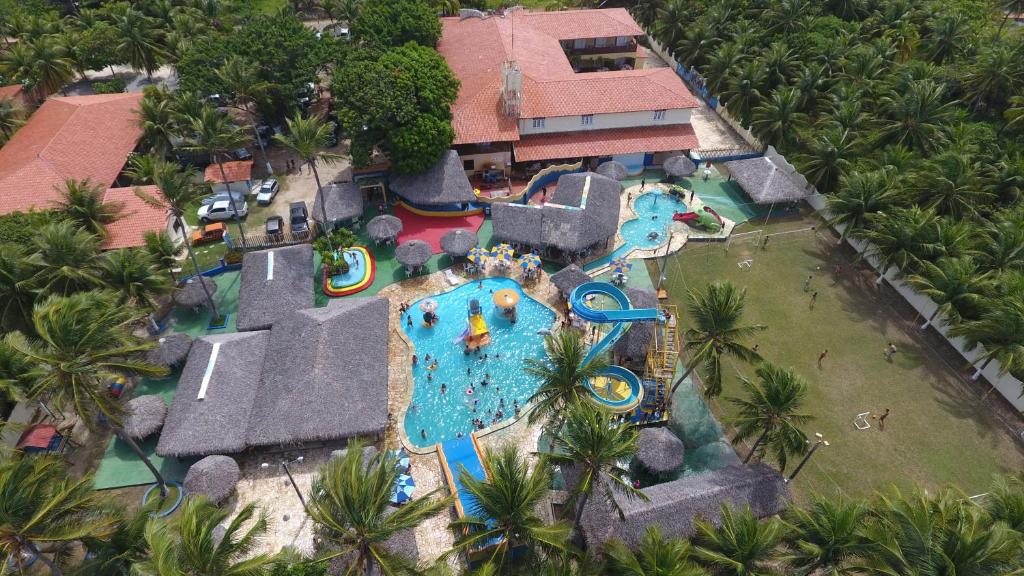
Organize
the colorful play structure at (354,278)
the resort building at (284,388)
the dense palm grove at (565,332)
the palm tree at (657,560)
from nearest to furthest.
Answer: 1. the dense palm grove at (565,332)
2. the palm tree at (657,560)
3. the resort building at (284,388)
4. the colorful play structure at (354,278)

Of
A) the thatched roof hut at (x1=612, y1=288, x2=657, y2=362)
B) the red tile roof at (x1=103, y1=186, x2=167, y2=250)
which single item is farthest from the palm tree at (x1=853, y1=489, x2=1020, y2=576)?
the red tile roof at (x1=103, y1=186, x2=167, y2=250)

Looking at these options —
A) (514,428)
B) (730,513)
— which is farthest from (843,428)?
(514,428)

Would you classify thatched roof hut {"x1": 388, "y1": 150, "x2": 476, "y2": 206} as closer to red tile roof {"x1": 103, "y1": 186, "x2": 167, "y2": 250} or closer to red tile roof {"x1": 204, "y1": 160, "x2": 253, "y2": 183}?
red tile roof {"x1": 204, "y1": 160, "x2": 253, "y2": 183}

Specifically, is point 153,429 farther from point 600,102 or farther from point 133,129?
point 600,102

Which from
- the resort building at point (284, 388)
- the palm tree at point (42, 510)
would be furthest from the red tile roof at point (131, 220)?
the palm tree at point (42, 510)

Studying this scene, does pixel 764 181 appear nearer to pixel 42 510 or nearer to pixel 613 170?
pixel 613 170

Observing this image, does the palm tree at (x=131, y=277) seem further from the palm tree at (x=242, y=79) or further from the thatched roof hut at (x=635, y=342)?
the thatched roof hut at (x=635, y=342)

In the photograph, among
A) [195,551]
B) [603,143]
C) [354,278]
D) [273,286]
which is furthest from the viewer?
[603,143]

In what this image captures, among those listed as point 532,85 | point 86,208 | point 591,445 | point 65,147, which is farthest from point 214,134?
point 591,445
